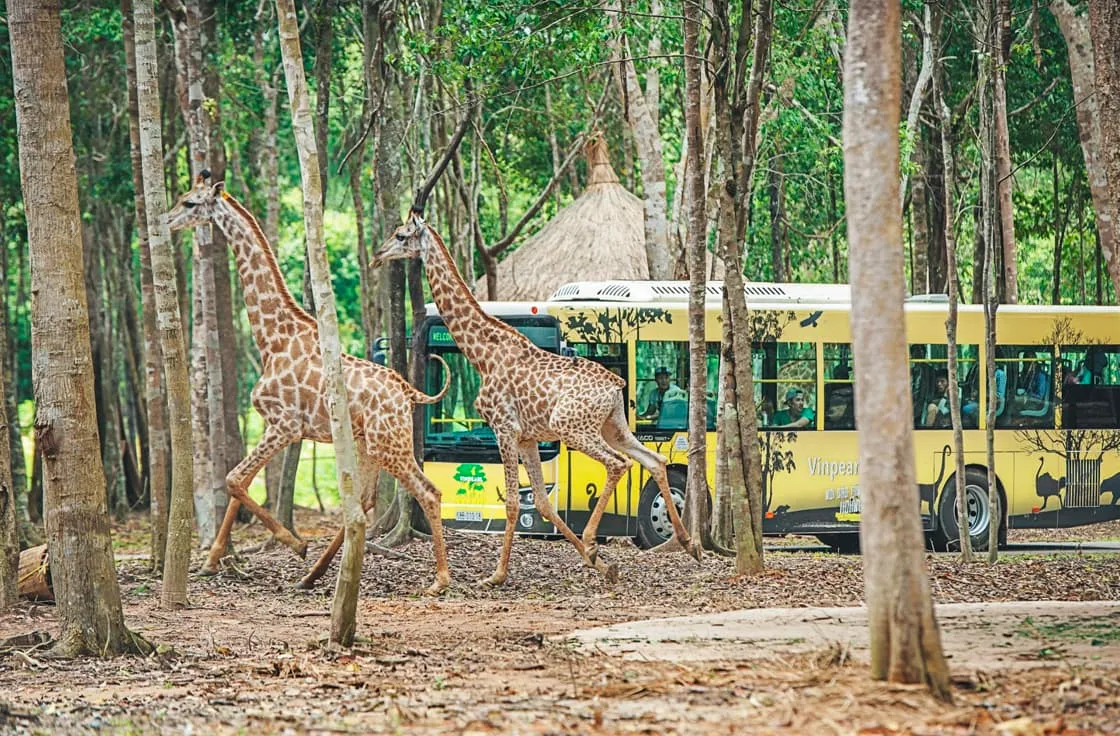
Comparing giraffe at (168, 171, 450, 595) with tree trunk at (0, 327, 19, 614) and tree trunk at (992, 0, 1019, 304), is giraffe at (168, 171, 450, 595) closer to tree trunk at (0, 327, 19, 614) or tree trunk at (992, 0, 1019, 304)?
tree trunk at (0, 327, 19, 614)

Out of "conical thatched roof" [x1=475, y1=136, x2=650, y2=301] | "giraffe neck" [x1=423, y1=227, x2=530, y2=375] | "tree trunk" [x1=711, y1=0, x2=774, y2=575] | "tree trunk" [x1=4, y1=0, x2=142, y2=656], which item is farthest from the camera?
"conical thatched roof" [x1=475, y1=136, x2=650, y2=301]

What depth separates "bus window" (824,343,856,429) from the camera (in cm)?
1692

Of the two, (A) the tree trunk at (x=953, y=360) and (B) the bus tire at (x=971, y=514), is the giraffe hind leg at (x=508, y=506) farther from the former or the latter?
(B) the bus tire at (x=971, y=514)

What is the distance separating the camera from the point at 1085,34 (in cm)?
1538

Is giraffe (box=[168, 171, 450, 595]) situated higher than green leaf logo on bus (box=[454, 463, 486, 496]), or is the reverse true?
giraffe (box=[168, 171, 450, 595])

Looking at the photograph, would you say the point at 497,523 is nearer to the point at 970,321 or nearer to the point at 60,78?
the point at 970,321

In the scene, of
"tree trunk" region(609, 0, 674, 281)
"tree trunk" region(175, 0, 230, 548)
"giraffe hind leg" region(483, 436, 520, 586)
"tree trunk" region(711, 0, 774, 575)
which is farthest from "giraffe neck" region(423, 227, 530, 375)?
"tree trunk" region(609, 0, 674, 281)

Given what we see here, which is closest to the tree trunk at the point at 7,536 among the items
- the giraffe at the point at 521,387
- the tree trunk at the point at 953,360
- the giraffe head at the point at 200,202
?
the giraffe head at the point at 200,202

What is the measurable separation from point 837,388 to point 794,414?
56 cm

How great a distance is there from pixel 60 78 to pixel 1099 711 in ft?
20.8

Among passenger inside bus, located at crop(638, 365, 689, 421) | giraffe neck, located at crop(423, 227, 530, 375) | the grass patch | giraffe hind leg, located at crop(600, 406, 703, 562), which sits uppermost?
giraffe neck, located at crop(423, 227, 530, 375)

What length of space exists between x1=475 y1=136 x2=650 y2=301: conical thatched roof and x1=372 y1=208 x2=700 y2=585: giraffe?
30.0 feet

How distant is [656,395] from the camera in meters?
16.6

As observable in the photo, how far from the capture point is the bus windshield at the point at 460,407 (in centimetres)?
1659
